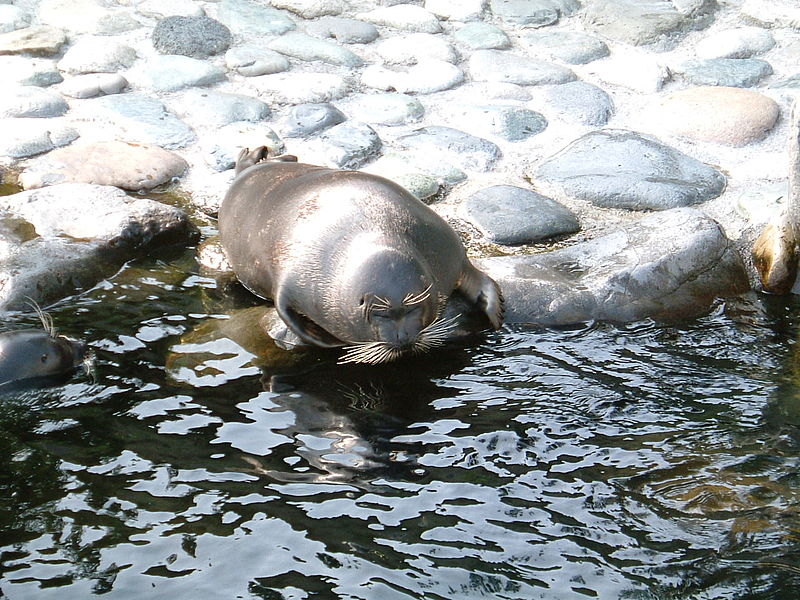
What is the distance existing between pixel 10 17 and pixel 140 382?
17.8 ft

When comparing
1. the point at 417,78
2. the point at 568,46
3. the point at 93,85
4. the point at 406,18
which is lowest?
the point at 93,85

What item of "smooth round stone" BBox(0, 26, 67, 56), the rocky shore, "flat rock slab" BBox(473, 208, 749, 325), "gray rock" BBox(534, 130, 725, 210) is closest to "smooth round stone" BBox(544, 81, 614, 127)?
the rocky shore

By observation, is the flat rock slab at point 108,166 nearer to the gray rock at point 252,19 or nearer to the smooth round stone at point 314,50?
the smooth round stone at point 314,50

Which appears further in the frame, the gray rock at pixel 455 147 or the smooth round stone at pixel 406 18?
the smooth round stone at pixel 406 18

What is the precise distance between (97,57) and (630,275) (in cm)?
508

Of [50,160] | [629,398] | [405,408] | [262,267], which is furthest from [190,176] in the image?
[629,398]

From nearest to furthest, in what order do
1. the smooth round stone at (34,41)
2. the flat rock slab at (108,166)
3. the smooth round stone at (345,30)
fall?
the flat rock slab at (108,166) < the smooth round stone at (34,41) < the smooth round stone at (345,30)

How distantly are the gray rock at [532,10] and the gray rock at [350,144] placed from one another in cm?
230

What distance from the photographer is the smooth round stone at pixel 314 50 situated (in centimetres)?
875

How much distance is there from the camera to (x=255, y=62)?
8641 millimetres

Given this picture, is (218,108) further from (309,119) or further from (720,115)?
(720,115)

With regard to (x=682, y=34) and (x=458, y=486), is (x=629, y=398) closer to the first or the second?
(x=458, y=486)

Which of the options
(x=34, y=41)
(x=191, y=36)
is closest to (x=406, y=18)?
(x=191, y=36)

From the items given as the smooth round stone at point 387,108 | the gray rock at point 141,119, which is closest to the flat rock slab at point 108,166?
the gray rock at point 141,119
